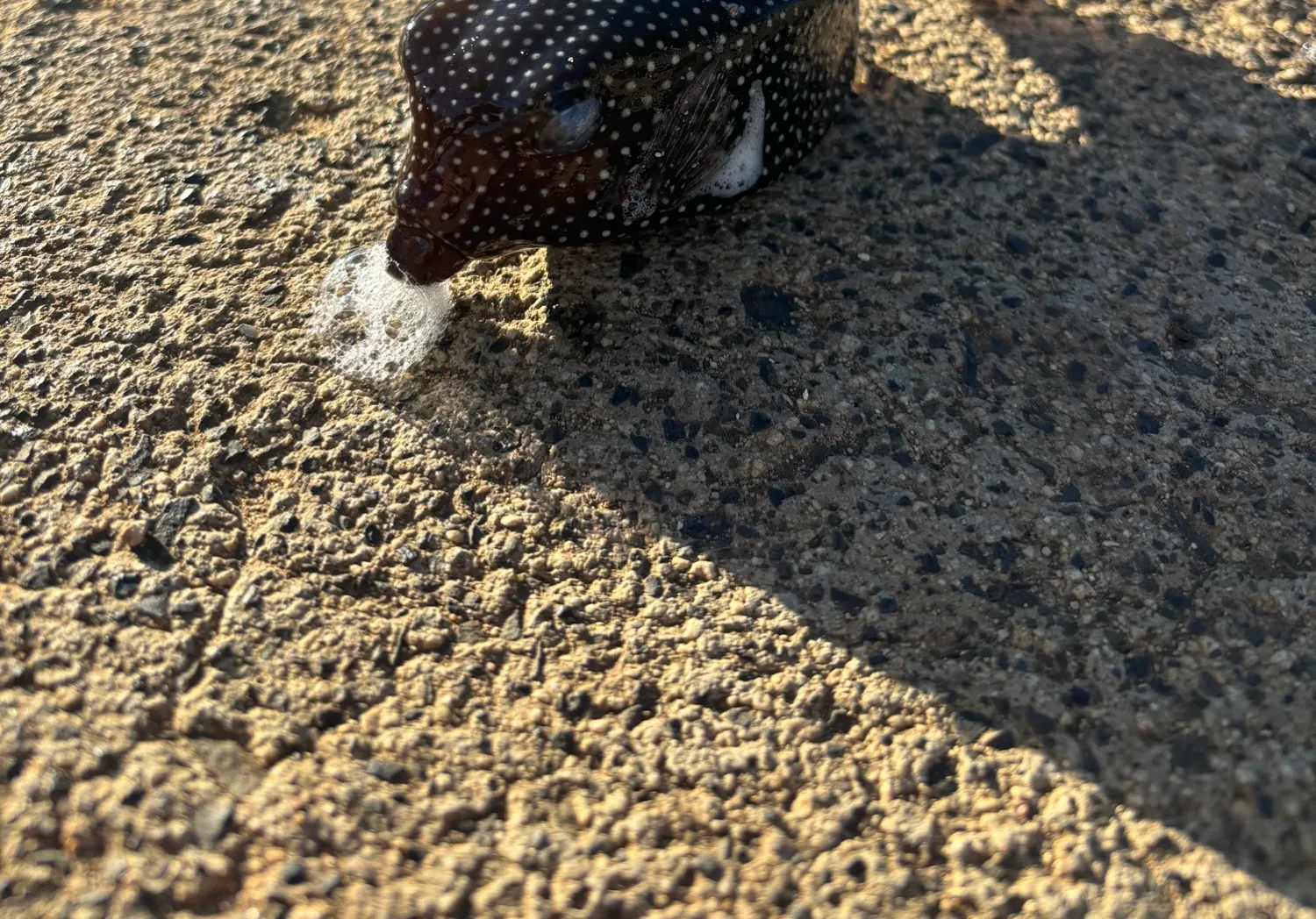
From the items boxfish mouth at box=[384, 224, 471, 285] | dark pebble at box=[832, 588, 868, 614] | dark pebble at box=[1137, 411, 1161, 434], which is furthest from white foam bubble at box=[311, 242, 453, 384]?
dark pebble at box=[1137, 411, 1161, 434]

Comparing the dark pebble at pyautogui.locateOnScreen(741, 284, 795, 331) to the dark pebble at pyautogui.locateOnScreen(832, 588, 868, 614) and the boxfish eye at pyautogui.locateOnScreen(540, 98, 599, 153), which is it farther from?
the dark pebble at pyautogui.locateOnScreen(832, 588, 868, 614)

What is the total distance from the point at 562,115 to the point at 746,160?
58cm

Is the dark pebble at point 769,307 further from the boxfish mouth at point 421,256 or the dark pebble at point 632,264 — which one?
the boxfish mouth at point 421,256

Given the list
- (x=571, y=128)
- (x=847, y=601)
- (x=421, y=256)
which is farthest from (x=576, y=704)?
(x=571, y=128)

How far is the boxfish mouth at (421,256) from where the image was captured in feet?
8.74

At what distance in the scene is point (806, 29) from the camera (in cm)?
288

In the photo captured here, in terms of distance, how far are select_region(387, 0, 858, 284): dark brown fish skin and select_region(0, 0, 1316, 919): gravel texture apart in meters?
0.25

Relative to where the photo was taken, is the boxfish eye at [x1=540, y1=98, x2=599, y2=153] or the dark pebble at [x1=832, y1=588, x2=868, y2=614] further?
the boxfish eye at [x1=540, y1=98, x2=599, y2=153]

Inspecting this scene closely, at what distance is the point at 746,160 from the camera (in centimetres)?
290

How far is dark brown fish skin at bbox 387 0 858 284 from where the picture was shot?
2.52 m

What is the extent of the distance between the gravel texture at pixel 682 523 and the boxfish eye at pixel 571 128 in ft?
1.39

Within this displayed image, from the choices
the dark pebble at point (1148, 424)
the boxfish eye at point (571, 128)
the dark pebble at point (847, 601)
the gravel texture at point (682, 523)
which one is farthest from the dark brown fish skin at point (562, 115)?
the dark pebble at point (1148, 424)

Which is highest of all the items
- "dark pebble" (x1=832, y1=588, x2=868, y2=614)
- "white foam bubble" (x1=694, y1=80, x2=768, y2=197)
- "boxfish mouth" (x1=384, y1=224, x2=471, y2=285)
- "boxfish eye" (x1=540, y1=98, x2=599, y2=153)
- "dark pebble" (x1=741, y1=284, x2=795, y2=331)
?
"boxfish eye" (x1=540, y1=98, x2=599, y2=153)

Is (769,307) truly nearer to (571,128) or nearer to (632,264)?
(632,264)
